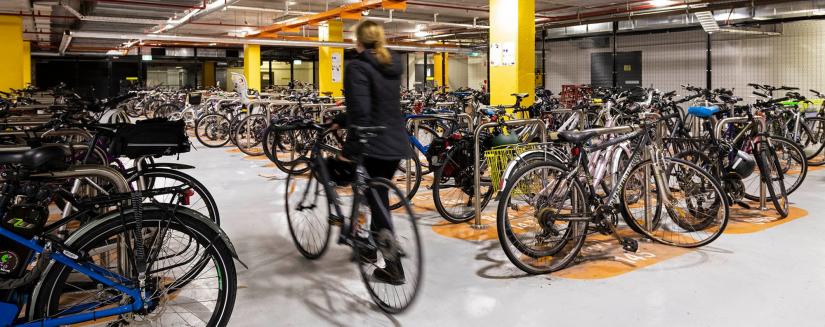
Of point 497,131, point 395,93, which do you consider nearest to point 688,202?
point 497,131

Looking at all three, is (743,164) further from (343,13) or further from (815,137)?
(343,13)

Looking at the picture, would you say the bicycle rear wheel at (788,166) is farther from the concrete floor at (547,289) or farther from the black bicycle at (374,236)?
the black bicycle at (374,236)

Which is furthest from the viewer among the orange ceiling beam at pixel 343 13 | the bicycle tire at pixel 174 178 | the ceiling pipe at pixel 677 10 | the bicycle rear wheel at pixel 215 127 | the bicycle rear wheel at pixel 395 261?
the ceiling pipe at pixel 677 10

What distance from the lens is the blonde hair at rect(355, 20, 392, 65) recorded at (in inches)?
116

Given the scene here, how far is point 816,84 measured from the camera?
11.3m

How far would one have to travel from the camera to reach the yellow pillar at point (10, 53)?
11.5 meters

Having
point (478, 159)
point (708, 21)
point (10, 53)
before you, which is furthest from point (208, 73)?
point (478, 159)

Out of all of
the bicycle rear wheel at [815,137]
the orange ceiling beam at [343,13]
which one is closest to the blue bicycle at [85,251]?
the bicycle rear wheel at [815,137]

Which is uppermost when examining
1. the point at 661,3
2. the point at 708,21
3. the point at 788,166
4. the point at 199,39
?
the point at 661,3

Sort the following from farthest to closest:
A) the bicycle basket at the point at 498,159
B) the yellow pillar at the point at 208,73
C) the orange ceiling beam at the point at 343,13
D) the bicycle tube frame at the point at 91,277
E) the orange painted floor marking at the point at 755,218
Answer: the yellow pillar at the point at 208,73
the orange ceiling beam at the point at 343,13
the orange painted floor marking at the point at 755,218
the bicycle basket at the point at 498,159
the bicycle tube frame at the point at 91,277

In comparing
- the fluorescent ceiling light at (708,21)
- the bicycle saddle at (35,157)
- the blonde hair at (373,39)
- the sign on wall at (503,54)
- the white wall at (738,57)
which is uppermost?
the fluorescent ceiling light at (708,21)

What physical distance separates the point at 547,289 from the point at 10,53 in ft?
39.7

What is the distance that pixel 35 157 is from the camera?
2.16 m

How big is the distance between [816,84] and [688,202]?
9304 mm
